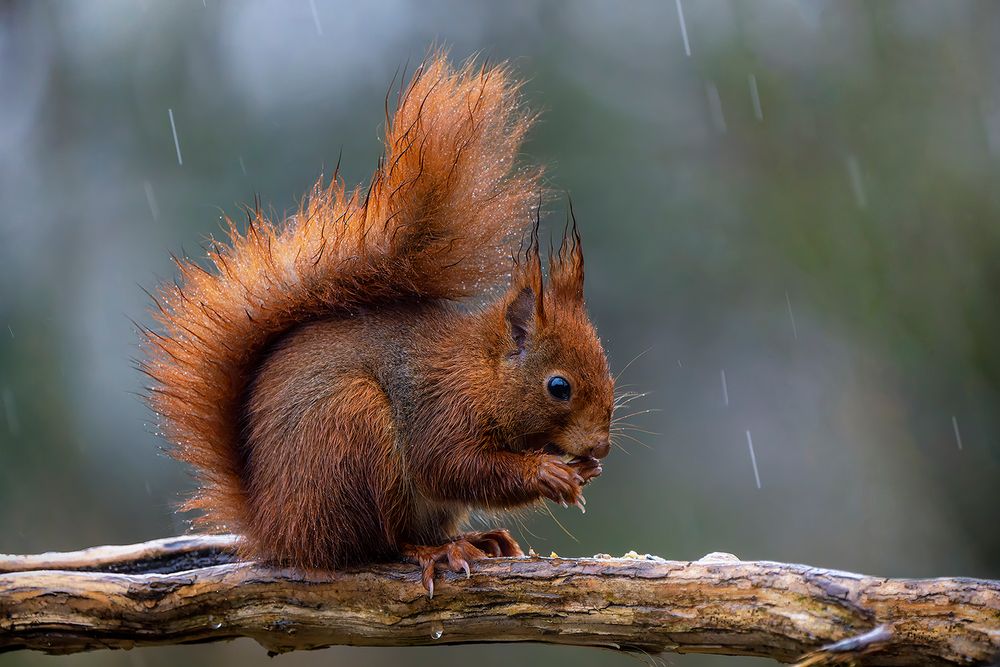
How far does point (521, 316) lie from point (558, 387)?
0.77 feet

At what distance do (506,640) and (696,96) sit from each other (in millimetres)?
3818

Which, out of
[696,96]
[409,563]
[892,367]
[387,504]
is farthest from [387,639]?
[696,96]

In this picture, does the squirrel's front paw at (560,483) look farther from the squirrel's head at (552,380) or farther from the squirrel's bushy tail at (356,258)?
the squirrel's bushy tail at (356,258)

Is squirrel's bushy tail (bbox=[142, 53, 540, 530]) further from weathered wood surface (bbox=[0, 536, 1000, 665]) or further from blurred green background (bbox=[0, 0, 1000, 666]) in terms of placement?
blurred green background (bbox=[0, 0, 1000, 666])

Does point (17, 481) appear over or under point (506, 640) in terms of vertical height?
over

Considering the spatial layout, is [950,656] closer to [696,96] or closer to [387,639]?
[387,639]

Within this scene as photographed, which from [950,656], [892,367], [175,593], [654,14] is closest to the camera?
[950,656]

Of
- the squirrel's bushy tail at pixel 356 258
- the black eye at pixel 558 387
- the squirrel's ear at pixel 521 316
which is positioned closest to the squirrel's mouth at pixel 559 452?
the black eye at pixel 558 387

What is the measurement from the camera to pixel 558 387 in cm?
246

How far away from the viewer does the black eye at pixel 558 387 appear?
96.7 inches

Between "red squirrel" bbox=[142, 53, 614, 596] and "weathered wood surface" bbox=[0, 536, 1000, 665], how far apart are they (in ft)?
0.34

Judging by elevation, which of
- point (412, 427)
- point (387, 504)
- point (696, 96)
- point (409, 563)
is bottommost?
point (409, 563)

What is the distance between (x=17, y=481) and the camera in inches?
200

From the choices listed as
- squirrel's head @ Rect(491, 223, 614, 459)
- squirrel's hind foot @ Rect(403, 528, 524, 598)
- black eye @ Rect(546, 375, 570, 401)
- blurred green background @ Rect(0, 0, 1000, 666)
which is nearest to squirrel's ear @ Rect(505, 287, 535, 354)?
squirrel's head @ Rect(491, 223, 614, 459)
